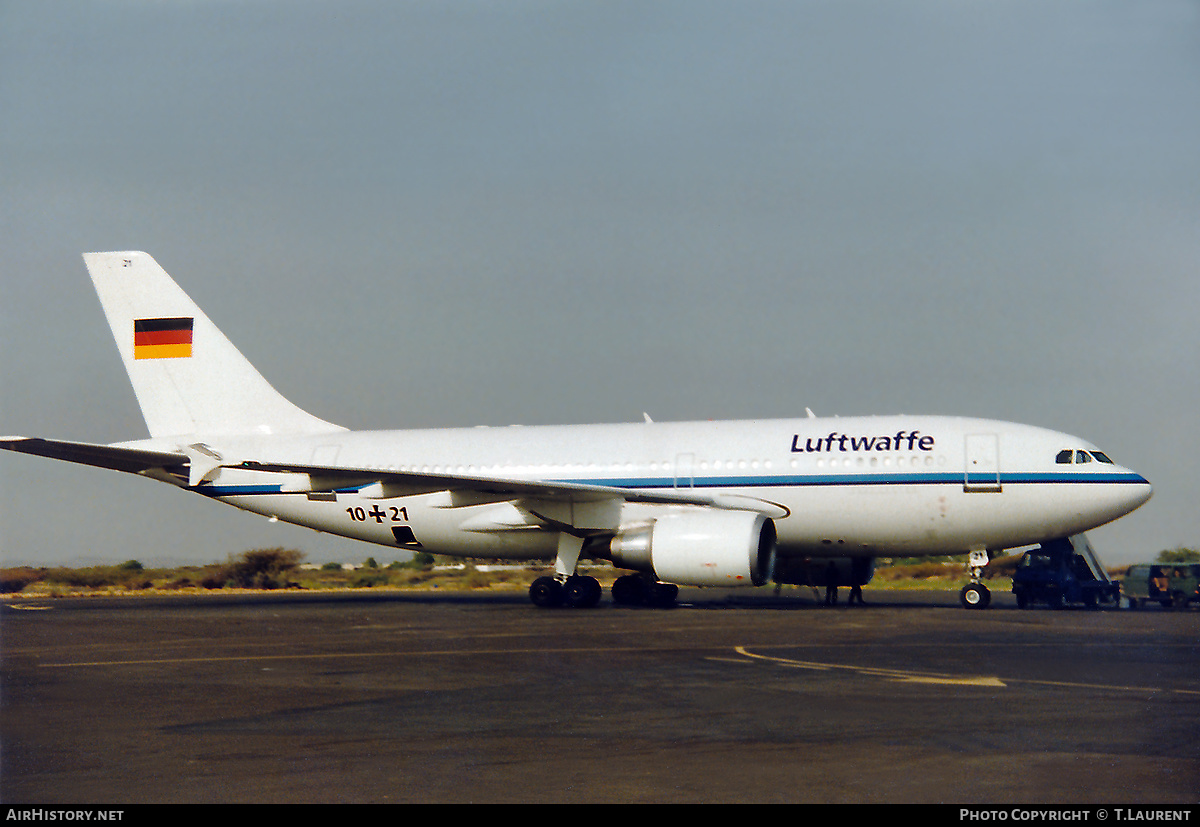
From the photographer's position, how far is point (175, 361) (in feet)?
96.8

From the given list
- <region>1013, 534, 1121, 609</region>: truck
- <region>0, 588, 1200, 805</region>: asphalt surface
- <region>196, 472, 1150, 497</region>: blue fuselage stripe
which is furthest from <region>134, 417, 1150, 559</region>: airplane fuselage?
<region>0, 588, 1200, 805</region>: asphalt surface

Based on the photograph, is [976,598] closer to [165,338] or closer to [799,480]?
[799,480]

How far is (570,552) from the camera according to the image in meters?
24.3

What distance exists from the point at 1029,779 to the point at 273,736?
204 inches

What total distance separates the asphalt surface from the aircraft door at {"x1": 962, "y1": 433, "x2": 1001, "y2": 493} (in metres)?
4.88

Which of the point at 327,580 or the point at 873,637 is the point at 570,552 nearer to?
the point at 873,637

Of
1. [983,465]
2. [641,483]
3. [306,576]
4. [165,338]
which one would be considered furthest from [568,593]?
[306,576]

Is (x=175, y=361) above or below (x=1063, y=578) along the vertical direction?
above

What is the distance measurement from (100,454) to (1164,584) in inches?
997

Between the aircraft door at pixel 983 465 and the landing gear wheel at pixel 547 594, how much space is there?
28.1 ft

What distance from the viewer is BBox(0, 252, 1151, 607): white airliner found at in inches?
874

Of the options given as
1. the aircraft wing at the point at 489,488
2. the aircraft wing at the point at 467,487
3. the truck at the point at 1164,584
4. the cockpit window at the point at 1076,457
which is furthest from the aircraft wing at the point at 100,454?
the truck at the point at 1164,584

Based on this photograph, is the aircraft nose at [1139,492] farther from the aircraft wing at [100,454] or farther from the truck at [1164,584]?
the aircraft wing at [100,454]
